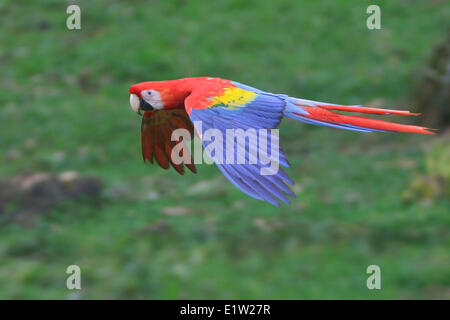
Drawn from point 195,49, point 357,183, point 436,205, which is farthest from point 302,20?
point 436,205

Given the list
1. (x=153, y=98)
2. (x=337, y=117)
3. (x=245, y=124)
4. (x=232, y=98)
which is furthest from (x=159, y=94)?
(x=337, y=117)

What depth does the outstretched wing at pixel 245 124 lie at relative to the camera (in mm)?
1615

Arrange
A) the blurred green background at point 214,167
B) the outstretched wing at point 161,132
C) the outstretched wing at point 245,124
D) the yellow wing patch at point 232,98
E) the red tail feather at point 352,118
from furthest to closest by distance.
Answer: the blurred green background at point 214,167 < the outstretched wing at point 161,132 < the yellow wing patch at point 232,98 < the red tail feather at point 352,118 < the outstretched wing at point 245,124

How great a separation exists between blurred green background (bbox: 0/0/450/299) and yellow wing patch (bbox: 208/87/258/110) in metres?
1.79

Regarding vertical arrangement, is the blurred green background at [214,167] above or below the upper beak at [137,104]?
below

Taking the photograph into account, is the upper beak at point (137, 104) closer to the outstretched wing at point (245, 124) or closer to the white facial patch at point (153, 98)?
the white facial patch at point (153, 98)

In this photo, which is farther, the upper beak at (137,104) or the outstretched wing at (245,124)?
the upper beak at (137,104)

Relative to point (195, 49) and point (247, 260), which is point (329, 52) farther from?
point (247, 260)

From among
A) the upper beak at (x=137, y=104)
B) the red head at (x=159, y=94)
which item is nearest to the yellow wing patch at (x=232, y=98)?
the red head at (x=159, y=94)

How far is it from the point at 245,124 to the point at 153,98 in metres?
0.34

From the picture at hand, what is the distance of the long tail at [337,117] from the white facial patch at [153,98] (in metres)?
0.38

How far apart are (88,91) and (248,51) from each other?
1.43 meters

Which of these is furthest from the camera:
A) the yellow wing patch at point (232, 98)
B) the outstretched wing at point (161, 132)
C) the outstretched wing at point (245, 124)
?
the outstretched wing at point (161, 132)

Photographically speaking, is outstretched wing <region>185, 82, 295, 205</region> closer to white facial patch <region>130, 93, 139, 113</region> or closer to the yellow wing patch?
the yellow wing patch
